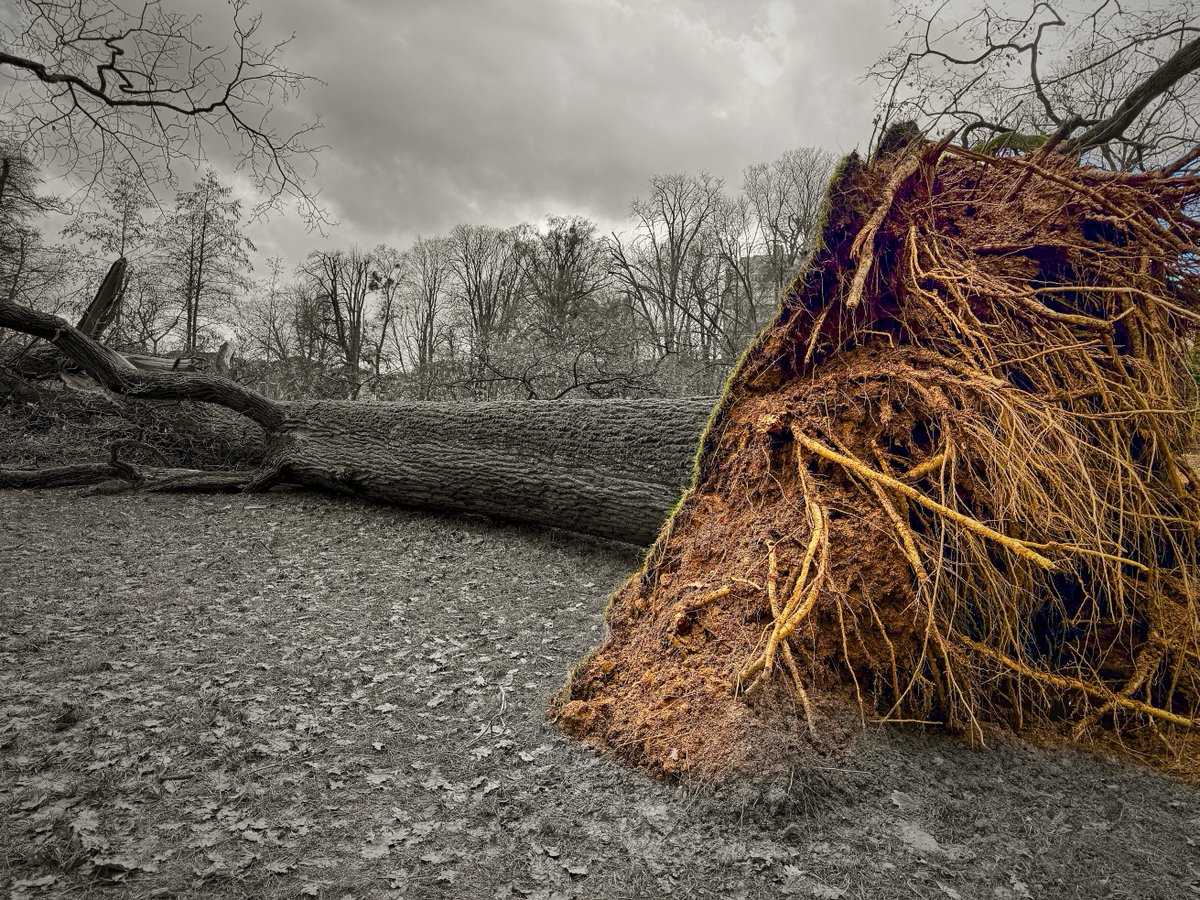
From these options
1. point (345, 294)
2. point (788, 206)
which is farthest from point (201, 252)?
point (788, 206)

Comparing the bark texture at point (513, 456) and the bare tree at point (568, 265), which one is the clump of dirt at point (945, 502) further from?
the bare tree at point (568, 265)

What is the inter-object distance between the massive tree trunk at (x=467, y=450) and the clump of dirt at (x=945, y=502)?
2.35 meters

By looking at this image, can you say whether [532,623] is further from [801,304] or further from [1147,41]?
[1147,41]

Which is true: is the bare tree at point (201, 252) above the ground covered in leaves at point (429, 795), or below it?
above

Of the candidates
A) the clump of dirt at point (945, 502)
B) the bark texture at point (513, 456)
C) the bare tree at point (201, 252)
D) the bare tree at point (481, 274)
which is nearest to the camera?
the clump of dirt at point (945, 502)

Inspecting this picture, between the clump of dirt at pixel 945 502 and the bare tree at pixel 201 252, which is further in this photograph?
the bare tree at pixel 201 252

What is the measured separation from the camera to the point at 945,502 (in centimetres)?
229

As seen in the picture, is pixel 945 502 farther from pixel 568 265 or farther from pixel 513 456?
pixel 568 265

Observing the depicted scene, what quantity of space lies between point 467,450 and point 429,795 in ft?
14.4

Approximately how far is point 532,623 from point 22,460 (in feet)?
25.2

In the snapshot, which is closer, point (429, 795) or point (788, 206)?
point (429, 795)

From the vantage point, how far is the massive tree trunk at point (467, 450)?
5.49 m

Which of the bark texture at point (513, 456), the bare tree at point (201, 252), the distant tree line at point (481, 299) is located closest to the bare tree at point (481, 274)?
the distant tree line at point (481, 299)

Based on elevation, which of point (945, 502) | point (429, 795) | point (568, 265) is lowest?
point (429, 795)
